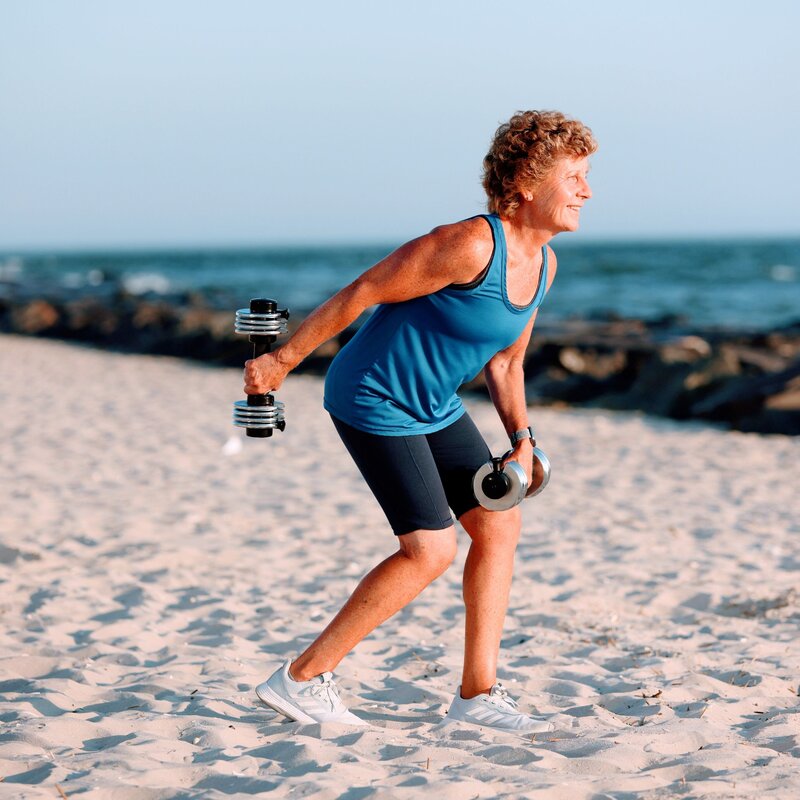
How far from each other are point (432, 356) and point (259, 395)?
1.65ft

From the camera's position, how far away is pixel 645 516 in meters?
7.03

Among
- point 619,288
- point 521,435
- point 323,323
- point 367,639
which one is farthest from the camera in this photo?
point 619,288

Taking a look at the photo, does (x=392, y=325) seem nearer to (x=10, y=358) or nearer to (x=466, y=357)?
(x=466, y=357)

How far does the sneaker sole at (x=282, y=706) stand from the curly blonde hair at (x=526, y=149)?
157cm

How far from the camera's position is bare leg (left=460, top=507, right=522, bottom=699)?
337 cm

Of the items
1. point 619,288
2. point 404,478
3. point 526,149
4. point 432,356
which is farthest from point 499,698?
point 619,288

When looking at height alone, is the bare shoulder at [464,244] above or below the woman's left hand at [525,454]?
above

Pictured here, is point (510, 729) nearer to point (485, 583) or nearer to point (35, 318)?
point (485, 583)

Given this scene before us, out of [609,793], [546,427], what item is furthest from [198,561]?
[546,427]

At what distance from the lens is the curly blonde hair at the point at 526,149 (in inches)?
124

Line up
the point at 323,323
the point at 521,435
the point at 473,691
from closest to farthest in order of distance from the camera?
the point at 323,323, the point at 473,691, the point at 521,435

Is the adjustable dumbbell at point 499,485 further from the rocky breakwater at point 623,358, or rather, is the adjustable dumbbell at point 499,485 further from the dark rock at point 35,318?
the dark rock at point 35,318

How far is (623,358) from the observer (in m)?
Answer: 14.2

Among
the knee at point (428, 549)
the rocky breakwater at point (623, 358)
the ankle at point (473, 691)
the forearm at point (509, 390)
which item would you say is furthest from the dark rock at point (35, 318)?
the knee at point (428, 549)
